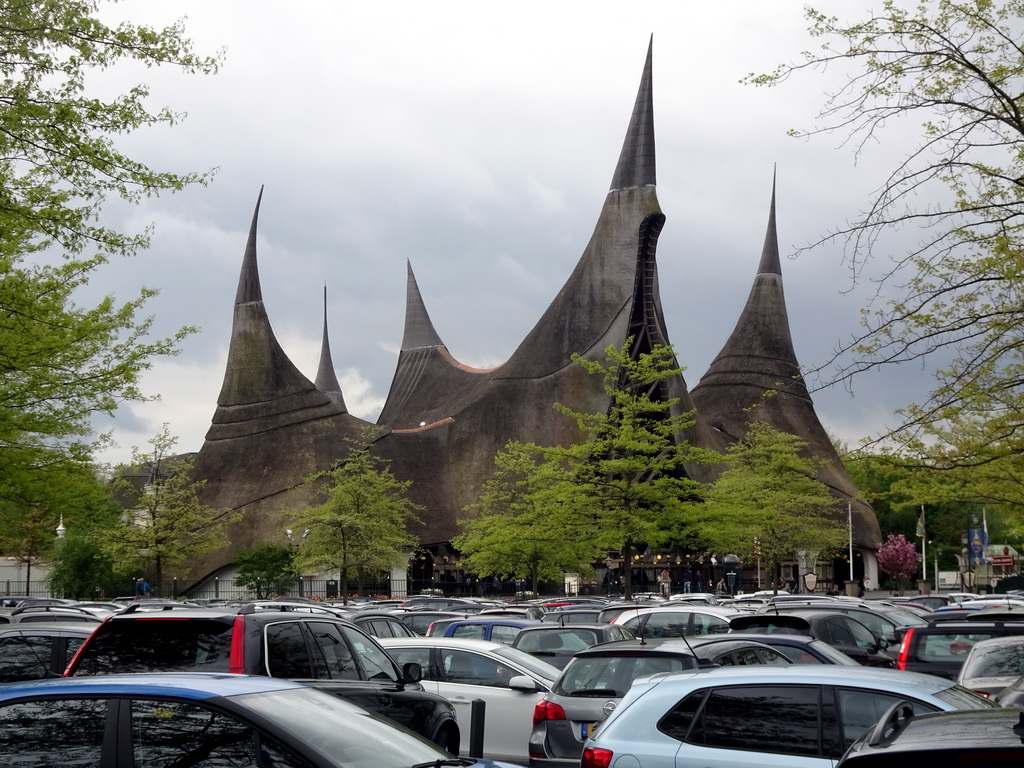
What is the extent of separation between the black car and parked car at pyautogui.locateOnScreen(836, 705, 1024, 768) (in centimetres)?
424

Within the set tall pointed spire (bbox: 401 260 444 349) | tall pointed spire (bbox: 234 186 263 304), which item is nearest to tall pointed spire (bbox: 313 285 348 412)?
tall pointed spire (bbox: 401 260 444 349)

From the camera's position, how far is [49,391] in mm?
18328

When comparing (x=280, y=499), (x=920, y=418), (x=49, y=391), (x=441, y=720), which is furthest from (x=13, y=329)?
(x=280, y=499)

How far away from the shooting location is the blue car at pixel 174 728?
16.5 feet

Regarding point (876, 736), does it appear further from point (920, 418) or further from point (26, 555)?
point (26, 555)

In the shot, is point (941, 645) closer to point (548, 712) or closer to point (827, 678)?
point (548, 712)

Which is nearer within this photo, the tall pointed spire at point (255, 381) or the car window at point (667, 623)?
the car window at point (667, 623)

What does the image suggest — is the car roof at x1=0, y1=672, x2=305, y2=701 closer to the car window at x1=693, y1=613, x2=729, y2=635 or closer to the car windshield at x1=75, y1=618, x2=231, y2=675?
the car windshield at x1=75, y1=618, x2=231, y2=675

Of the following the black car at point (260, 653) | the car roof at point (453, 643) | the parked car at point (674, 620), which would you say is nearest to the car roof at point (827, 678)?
the black car at point (260, 653)

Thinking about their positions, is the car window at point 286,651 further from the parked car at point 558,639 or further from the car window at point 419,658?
the parked car at point 558,639

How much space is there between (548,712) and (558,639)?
605 centimetres

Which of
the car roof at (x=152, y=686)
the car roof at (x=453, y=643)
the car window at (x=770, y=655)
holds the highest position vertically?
the car roof at (x=152, y=686)

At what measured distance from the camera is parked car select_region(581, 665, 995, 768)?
6.81m

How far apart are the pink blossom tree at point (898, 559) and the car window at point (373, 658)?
73.4 m
